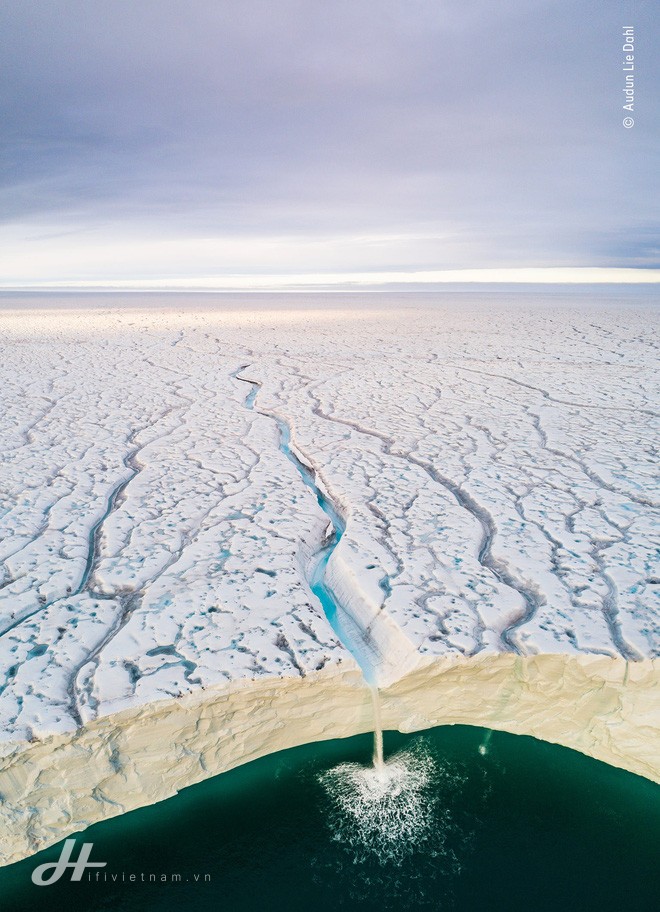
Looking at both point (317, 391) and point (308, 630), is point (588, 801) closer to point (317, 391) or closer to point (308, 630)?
point (308, 630)

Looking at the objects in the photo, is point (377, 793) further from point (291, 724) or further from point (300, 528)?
point (300, 528)

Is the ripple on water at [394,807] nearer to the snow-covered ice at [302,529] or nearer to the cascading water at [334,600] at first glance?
the cascading water at [334,600]

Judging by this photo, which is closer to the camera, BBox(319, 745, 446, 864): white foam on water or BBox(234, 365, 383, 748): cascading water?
BBox(319, 745, 446, 864): white foam on water

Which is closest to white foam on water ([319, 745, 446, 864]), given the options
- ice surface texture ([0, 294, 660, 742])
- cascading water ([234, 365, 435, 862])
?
cascading water ([234, 365, 435, 862])

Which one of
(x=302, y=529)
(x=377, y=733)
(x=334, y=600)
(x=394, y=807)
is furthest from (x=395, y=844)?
(x=302, y=529)

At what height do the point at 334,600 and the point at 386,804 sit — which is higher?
the point at 334,600

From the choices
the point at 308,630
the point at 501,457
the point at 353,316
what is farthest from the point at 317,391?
the point at 353,316

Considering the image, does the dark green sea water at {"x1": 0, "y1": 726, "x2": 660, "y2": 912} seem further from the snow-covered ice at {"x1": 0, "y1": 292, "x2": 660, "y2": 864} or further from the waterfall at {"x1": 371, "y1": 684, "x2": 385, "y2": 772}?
the snow-covered ice at {"x1": 0, "y1": 292, "x2": 660, "y2": 864}
